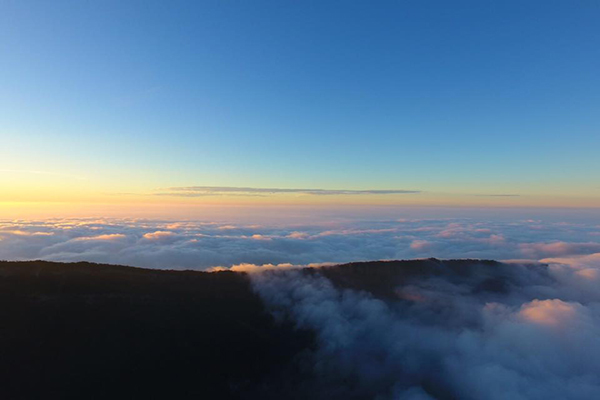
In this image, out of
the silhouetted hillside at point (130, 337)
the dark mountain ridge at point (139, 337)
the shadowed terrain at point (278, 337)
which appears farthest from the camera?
the shadowed terrain at point (278, 337)

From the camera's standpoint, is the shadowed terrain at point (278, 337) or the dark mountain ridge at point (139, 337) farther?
the shadowed terrain at point (278, 337)

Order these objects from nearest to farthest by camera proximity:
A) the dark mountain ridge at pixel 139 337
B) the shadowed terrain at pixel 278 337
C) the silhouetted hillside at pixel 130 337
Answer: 1. the silhouetted hillside at pixel 130 337
2. the dark mountain ridge at pixel 139 337
3. the shadowed terrain at pixel 278 337

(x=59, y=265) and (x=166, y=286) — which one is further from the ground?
(x=59, y=265)

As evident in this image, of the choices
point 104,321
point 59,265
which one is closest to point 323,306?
point 104,321

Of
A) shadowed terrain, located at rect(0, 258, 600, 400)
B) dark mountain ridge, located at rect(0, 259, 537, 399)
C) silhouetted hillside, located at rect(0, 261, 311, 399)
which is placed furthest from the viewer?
shadowed terrain, located at rect(0, 258, 600, 400)

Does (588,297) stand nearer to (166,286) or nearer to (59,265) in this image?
(166,286)

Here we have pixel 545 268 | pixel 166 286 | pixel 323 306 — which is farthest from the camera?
pixel 545 268

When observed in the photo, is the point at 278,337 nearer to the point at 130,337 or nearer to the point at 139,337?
the point at 139,337

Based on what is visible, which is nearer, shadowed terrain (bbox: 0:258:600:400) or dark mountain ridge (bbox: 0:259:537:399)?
dark mountain ridge (bbox: 0:259:537:399)

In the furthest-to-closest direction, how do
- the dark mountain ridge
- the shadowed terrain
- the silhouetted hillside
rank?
the shadowed terrain → the dark mountain ridge → the silhouetted hillside

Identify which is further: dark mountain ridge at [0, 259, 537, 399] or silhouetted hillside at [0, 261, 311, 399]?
dark mountain ridge at [0, 259, 537, 399]

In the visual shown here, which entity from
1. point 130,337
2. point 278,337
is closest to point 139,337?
point 130,337
